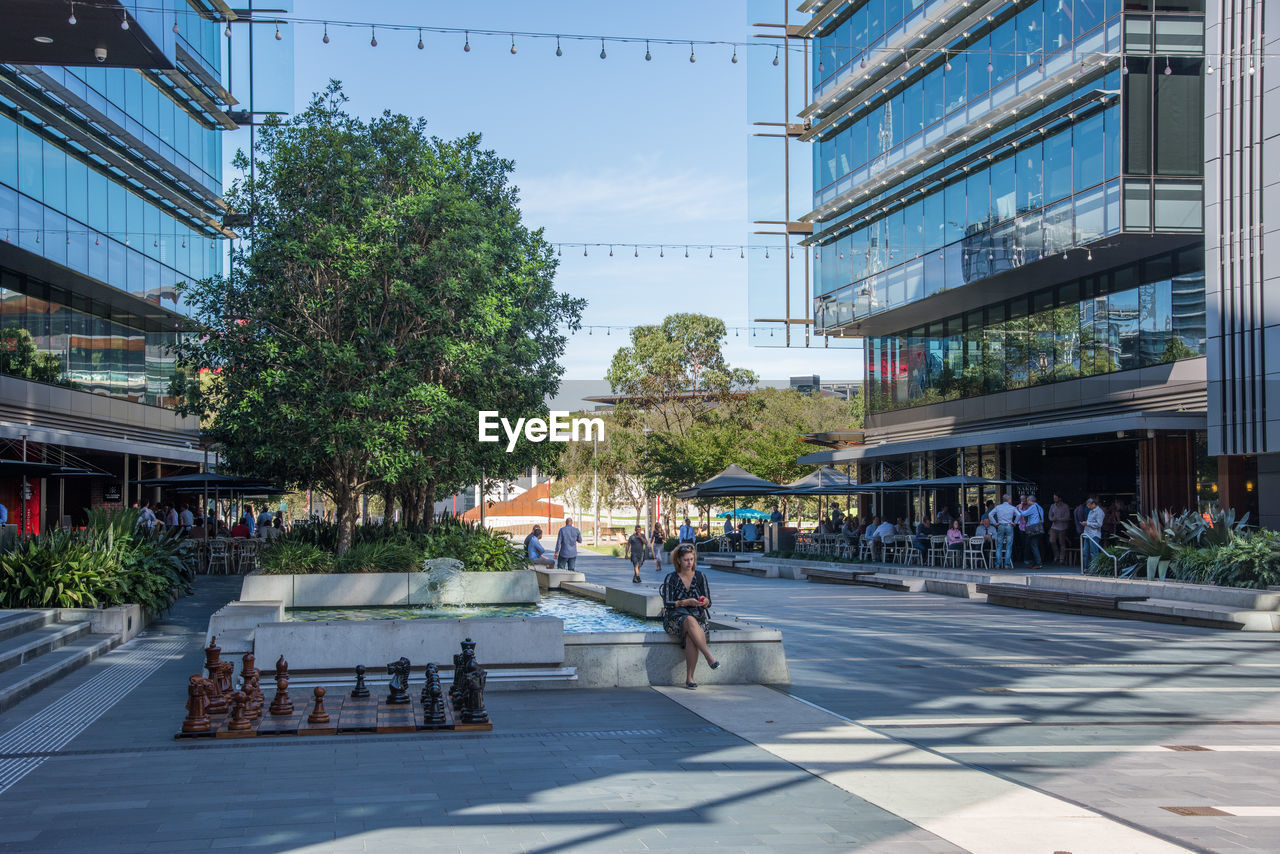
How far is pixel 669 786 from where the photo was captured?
24.6 feet

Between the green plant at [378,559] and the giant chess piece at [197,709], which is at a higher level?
the green plant at [378,559]

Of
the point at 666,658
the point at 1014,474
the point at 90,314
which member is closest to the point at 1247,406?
the point at 1014,474

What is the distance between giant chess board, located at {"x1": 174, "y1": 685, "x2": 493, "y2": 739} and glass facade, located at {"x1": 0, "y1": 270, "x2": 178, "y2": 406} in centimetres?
2322

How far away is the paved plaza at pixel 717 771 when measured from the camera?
639cm

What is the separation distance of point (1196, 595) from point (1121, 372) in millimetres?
12591

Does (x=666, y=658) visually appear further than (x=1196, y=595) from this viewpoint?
No

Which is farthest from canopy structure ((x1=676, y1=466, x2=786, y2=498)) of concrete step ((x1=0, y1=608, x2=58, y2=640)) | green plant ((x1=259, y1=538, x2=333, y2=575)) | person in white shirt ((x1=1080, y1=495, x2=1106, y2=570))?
concrete step ((x1=0, y1=608, x2=58, y2=640))

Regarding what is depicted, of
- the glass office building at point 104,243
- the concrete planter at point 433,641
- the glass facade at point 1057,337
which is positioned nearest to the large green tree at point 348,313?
the glass office building at point 104,243

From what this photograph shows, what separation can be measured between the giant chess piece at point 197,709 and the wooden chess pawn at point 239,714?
0.19 m

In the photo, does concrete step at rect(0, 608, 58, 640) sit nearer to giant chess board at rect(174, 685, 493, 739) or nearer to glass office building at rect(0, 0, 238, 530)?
giant chess board at rect(174, 685, 493, 739)

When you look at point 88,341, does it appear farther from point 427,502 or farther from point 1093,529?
point 1093,529

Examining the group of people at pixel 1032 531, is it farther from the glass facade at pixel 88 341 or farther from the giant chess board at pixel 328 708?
the glass facade at pixel 88 341

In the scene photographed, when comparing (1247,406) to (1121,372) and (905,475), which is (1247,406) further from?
(905,475)

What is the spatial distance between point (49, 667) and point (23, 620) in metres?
2.61
